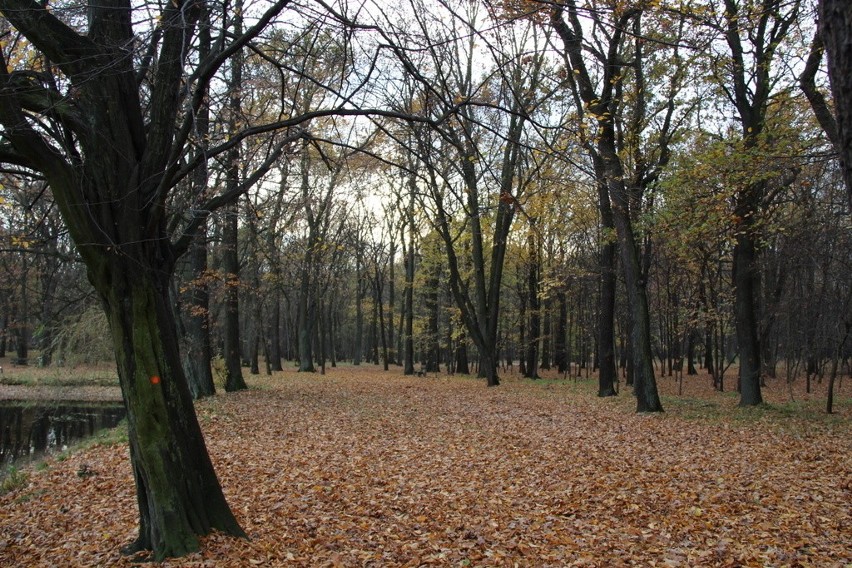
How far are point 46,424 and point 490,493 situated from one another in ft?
46.8

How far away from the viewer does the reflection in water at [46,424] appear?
1261 cm

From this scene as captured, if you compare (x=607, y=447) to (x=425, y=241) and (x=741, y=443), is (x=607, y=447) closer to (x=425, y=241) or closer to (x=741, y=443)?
(x=741, y=443)

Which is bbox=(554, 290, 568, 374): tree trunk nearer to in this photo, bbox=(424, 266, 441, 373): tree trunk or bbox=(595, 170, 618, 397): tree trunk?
bbox=(424, 266, 441, 373): tree trunk

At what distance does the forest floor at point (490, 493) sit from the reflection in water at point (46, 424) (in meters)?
2.44

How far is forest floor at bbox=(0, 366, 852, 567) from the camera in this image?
492 cm

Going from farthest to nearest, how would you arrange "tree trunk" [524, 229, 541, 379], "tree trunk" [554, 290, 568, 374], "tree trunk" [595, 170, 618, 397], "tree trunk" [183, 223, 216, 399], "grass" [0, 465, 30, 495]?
1. "tree trunk" [554, 290, 568, 374]
2. "tree trunk" [524, 229, 541, 379]
3. "tree trunk" [595, 170, 618, 397]
4. "tree trunk" [183, 223, 216, 399]
5. "grass" [0, 465, 30, 495]

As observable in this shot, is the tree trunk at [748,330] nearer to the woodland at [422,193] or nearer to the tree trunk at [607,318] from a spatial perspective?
the woodland at [422,193]

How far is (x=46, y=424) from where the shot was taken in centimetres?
1528

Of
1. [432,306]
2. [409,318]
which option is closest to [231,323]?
[409,318]

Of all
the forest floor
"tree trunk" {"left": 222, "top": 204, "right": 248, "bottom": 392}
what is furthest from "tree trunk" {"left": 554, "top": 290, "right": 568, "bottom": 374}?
the forest floor

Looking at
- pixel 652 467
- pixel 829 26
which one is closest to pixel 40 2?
pixel 829 26

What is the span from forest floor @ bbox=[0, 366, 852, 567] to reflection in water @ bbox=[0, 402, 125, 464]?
2444mm

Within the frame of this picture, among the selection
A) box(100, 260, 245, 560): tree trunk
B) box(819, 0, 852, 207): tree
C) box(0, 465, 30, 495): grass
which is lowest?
box(0, 465, 30, 495): grass

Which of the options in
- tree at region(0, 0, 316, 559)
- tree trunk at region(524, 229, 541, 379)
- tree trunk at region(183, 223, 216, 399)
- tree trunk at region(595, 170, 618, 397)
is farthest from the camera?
tree trunk at region(524, 229, 541, 379)
